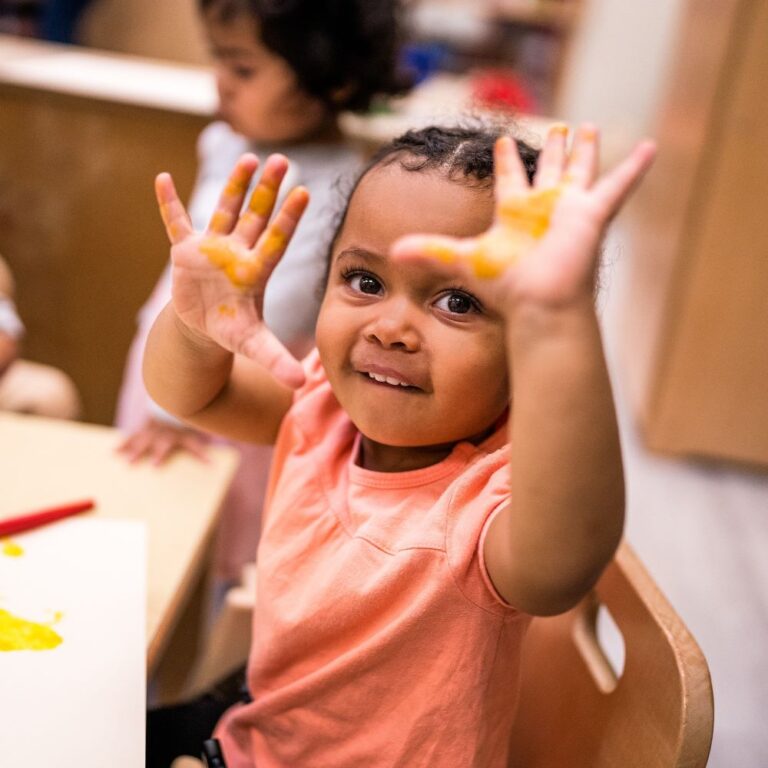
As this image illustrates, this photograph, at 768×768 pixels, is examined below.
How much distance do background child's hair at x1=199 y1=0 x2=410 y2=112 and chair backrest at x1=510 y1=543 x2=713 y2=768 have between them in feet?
2.79

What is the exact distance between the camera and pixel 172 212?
59cm

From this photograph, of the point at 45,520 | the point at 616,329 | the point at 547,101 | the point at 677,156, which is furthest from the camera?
the point at 547,101

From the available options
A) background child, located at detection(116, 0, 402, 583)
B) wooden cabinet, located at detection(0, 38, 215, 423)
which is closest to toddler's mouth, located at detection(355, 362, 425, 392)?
background child, located at detection(116, 0, 402, 583)

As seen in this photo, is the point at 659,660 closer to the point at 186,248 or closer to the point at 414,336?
the point at 414,336

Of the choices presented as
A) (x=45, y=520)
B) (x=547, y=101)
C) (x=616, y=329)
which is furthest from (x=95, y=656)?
(x=547, y=101)

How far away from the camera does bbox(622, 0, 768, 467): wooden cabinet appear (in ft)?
6.36

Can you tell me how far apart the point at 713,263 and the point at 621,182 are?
1751 mm

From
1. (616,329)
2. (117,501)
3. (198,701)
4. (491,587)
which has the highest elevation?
(491,587)

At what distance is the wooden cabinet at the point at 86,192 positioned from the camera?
1606 millimetres

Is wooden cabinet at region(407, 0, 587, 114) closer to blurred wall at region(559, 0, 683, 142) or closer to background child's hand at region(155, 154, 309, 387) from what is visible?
blurred wall at region(559, 0, 683, 142)

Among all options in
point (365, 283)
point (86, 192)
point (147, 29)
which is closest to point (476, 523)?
point (365, 283)

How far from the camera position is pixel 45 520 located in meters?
0.74

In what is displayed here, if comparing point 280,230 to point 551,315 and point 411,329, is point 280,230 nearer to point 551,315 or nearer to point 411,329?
point 411,329

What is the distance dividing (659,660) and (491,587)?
140mm
